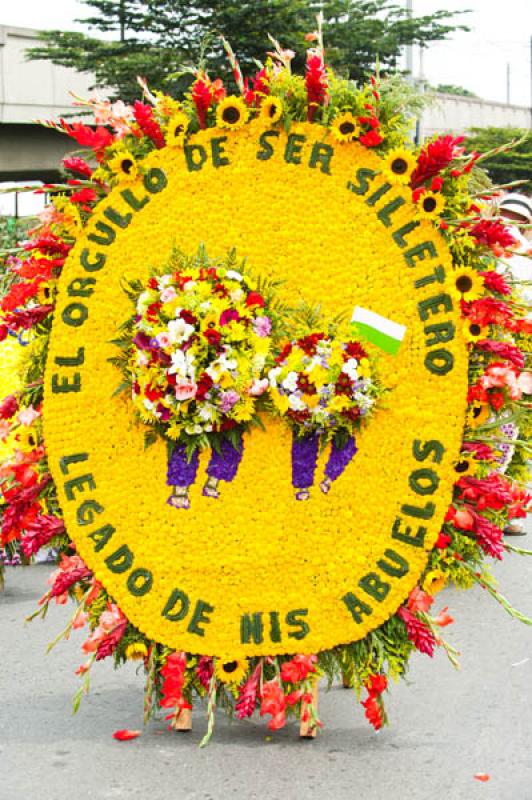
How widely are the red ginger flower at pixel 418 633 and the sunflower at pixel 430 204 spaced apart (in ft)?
4.43

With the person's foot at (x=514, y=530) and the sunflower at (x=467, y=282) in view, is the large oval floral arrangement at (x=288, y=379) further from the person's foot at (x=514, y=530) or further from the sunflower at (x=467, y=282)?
the person's foot at (x=514, y=530)

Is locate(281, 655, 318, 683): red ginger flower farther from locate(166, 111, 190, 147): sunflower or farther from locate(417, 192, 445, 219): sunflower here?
locate(166, 111, 190, 147): sunflower

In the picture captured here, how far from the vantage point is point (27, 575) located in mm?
7723

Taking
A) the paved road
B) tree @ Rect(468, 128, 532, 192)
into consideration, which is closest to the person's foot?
the paved road

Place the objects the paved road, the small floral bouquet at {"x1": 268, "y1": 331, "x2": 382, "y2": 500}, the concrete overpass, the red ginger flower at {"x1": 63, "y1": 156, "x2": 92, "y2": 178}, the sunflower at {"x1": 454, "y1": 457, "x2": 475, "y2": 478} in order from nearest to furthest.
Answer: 1. the paved road
2. the small floral bouquet at {"x1": 268, "y1": 331, "x2": 382, "y2": 500}
3. the sunflower at {"x1": 454, "y1": 457, "x2": 475, "y2": 478}
4. the red ginger flower at {"x1": 63, "y1": 156, "x2": 92, "y2": 178}
5. the concrete overpass

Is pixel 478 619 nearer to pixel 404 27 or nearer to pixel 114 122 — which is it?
pixel 114 122

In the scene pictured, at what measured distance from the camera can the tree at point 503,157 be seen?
139ft

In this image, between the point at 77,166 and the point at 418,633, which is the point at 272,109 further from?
the point at 418,633

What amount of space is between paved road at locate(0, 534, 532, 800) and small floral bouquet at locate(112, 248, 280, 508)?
94 centimetres

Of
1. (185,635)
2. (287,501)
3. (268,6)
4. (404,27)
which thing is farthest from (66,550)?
(404,27)

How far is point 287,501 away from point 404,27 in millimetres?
27665

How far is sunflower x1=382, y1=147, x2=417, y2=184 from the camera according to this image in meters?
4.46

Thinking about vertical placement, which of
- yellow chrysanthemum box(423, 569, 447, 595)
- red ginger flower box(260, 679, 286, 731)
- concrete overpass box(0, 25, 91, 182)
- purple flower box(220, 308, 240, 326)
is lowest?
red ginger flower box(260, 679, 286, 731)

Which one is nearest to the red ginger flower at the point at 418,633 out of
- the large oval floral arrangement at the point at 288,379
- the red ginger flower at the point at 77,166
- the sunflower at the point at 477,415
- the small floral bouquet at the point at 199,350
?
the large oval floral arrangement at the point at 288,379
